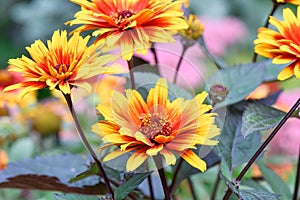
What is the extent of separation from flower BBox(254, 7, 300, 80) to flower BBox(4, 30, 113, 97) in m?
0.15

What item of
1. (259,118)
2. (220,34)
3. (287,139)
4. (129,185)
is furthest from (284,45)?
(220,34)

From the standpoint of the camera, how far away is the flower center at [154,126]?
0.51 m

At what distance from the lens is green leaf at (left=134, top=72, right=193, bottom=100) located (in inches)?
24.0

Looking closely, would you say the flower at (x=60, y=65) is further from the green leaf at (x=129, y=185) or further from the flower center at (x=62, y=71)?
the green leaf at (x=129, y=185)

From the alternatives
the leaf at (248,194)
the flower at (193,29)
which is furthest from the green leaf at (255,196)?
the flower at (193,29)

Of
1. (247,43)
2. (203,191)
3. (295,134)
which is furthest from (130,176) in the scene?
(247,43)

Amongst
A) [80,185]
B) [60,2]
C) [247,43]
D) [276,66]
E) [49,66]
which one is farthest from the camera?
[60,2]

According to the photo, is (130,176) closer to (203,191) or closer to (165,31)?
(165,31)

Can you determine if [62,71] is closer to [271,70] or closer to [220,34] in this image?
[271,70]

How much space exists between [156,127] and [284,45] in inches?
5.2

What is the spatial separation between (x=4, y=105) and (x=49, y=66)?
1.92 feet

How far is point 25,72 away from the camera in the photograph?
1.65 ft

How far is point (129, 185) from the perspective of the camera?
54 cm

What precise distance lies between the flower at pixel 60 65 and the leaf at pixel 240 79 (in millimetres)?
201
